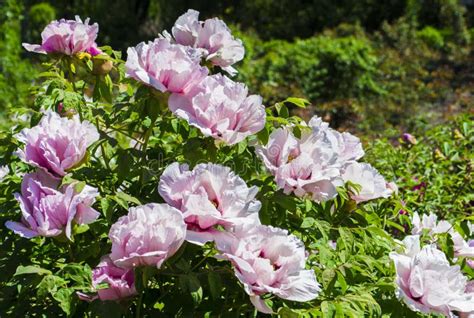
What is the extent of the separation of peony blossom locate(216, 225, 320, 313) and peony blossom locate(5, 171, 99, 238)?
278mm

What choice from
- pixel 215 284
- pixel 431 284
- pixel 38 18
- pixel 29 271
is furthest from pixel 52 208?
pixel 38 18

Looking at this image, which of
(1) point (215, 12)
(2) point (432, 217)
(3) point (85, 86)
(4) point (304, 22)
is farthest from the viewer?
(1) point (215, 12)

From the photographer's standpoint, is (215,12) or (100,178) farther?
(215,12)

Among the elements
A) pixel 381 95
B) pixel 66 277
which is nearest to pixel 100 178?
pixel 66 277

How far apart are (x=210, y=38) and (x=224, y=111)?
1.09ft

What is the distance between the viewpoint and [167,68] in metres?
1.42

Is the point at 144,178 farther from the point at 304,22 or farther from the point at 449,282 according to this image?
the point at 304,22

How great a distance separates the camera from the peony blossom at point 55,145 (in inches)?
53.8

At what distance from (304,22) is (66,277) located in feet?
44.7

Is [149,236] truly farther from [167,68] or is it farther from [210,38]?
[210,38]

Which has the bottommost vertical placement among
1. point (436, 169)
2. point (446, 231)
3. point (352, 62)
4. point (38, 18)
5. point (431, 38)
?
point (38, 18)

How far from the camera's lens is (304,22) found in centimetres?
1459

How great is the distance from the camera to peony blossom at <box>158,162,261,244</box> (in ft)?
4.13

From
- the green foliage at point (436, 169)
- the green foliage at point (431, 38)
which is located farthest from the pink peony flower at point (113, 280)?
the green foliage at point (431, 38)
